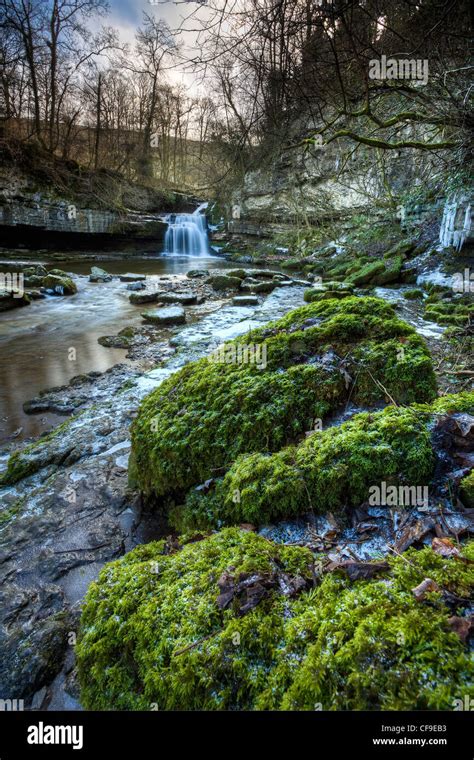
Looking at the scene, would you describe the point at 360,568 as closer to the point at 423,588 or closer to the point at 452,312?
the point at 423,588

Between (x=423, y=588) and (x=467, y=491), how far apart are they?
627 millimetres

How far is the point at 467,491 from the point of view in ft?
5.22

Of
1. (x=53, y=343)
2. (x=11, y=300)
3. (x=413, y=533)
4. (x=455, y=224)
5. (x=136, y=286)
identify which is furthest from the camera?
(x=136, y=286)

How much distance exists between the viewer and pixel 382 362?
2.54 metres

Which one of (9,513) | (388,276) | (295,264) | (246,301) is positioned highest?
(295,264)

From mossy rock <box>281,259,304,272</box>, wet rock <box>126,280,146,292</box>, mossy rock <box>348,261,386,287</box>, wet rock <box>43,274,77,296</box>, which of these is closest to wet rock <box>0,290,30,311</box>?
wet rock <box>43,274,77,296</box>

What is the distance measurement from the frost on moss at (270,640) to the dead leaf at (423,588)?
0.02m

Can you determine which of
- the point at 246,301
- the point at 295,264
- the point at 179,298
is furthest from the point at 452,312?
the point at 295,264

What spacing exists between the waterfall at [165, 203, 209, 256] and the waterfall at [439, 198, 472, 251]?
62.8 feet

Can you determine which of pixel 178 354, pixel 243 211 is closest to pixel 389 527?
pixel 178 354

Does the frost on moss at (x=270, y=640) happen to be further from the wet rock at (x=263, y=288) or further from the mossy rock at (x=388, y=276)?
the mossy rock at (x=388, y=276)

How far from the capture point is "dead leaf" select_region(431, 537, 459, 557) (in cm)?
130

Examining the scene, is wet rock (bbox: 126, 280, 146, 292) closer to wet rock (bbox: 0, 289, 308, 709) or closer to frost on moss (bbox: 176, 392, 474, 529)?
wet rock (bbox: 0, 289, 308, 709)
